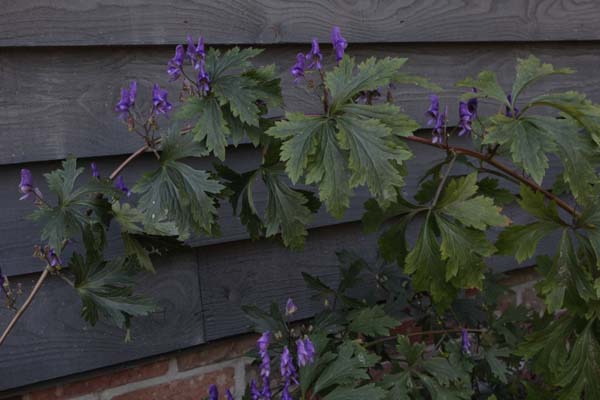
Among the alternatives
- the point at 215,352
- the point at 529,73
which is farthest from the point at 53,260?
the point at 529,73

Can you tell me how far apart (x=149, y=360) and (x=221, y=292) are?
0.80 ft

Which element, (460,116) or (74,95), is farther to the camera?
(74,95)

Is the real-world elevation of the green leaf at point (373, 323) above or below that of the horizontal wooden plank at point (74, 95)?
below

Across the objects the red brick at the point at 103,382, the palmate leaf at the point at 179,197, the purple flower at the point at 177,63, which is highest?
the purple flower at the point at 177,63

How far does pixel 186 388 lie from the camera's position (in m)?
1.83

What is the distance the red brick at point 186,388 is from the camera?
178cm

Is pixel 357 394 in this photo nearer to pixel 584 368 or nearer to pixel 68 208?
pixel 584 368

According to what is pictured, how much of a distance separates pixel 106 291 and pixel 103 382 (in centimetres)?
50

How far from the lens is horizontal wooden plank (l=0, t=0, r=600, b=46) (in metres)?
1.46

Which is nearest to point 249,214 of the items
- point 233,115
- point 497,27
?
point 233,115

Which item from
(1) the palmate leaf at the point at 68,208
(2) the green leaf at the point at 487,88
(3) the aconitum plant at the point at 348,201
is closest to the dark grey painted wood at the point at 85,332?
(3) the aconitum plant at the point at 348,201

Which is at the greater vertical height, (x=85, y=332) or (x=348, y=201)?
(x=348, y=201)

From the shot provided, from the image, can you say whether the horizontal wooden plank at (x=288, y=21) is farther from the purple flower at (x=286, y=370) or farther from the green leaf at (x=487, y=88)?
the purple flower at (x=286, y=370)

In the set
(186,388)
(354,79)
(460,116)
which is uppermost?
(354,79)
